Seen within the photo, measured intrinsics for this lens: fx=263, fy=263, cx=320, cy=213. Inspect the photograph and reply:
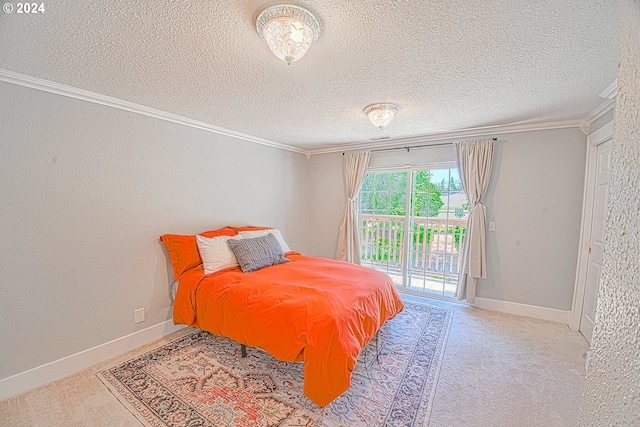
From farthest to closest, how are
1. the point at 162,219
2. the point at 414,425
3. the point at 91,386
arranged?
1. the point at 162,219
2. the point at 91,386
3. the point at 414,425

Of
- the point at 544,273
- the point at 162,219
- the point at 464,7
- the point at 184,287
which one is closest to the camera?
the point at 464,7

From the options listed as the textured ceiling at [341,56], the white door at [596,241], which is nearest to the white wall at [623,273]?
the textured ceiling at [341,56]

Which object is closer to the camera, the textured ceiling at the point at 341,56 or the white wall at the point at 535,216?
the textured ceiling at the point at 341,56

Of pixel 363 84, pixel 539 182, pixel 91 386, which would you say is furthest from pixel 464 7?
pixel 91 386

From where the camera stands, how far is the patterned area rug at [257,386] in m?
1.73

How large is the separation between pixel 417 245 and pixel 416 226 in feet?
0.96

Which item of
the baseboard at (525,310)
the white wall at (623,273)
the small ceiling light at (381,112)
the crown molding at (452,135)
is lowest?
the baseboard at (525,310)

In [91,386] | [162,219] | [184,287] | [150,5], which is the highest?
[150,5]

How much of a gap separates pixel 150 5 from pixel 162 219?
2.05 m

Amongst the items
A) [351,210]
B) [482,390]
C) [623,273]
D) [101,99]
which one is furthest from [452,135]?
[101,99]

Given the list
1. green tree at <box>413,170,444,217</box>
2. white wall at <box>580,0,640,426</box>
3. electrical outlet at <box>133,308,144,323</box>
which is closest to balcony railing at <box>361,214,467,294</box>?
green tree at <box>413,170,444,217</box>

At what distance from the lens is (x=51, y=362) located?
2.10 metres

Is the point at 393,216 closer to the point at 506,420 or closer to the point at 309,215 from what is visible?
the point at 309,215

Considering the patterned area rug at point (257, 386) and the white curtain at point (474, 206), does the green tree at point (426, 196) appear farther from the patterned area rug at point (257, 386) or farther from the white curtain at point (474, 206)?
the patterned area rug at point (257, 386)
